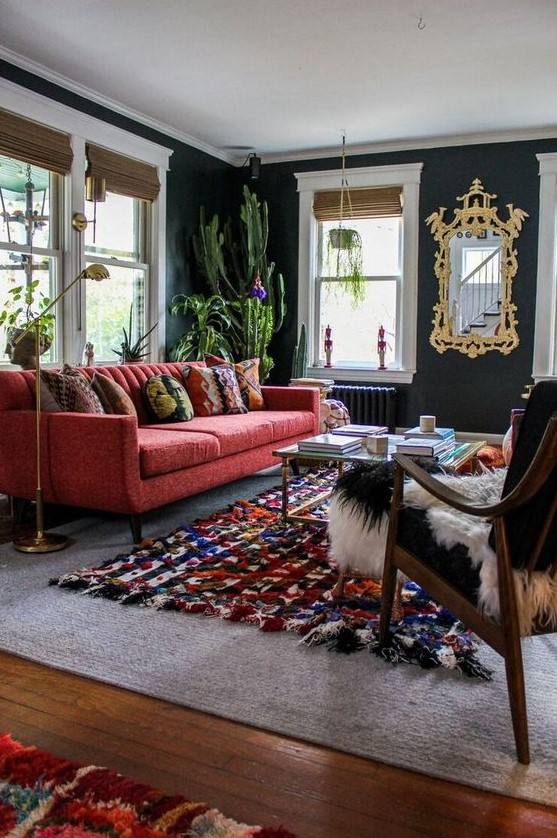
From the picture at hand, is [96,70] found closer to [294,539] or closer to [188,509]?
[188,509]

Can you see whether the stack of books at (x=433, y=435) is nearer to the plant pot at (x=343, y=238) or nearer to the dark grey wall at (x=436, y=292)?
the dark grey wall at (x=436, y=292)

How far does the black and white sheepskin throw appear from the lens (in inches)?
68.4

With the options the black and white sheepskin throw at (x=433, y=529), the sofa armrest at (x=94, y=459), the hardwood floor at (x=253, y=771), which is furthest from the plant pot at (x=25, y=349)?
the hardwood floor at (x=253, y=771)

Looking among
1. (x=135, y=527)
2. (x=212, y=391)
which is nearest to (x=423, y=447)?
(x=135, y=527)

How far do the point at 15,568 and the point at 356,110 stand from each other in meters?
4.35

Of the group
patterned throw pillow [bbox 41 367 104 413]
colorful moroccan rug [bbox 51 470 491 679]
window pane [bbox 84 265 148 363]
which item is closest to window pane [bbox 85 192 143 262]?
window pane [bbox 84 265 148 363]

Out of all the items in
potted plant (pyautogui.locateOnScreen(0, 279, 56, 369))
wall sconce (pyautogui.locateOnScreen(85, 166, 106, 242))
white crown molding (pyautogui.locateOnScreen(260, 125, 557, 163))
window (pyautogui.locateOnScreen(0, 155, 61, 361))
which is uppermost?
white crown molding (pyautogui.locateOnScreen(260, 125, 557, 163))

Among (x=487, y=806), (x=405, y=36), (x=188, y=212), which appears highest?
(x=405, y=36)

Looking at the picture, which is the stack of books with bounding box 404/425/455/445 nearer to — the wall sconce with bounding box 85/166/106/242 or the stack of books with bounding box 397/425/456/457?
the stack of books with bounding box 397/425/456/457

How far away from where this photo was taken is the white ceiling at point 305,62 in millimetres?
3984

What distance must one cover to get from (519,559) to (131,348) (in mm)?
4610

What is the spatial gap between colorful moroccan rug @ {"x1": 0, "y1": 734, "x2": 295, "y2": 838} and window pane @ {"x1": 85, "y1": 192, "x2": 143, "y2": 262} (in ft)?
14.5

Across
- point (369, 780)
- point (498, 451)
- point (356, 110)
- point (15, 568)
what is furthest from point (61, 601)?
point (356, 110)

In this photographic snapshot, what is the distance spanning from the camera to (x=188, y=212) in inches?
261
